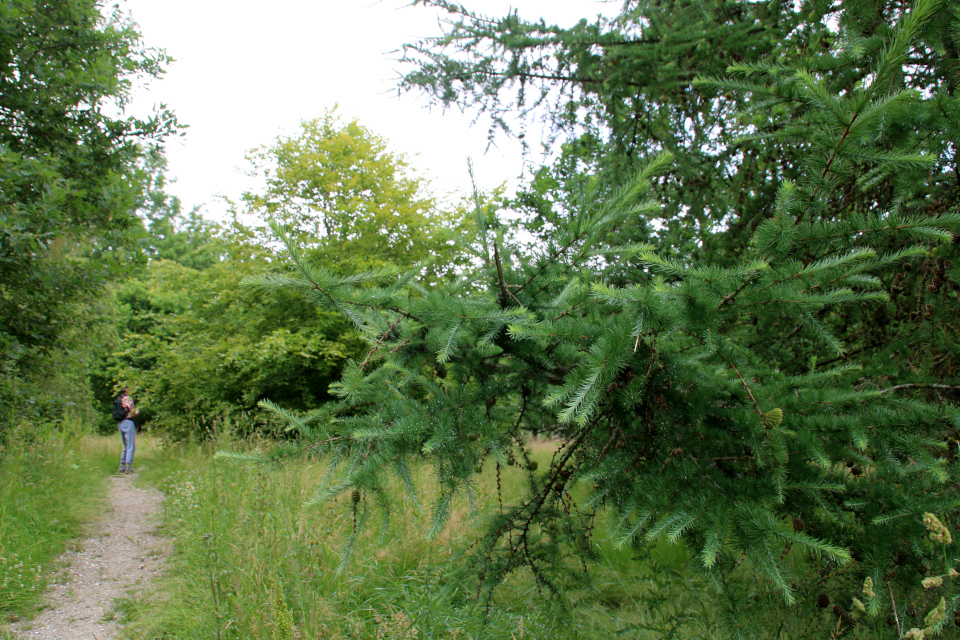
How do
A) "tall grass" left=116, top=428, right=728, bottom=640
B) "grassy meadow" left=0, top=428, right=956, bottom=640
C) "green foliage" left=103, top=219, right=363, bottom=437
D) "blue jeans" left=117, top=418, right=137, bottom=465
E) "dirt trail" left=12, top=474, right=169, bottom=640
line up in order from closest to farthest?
"grassy meadow" left=0, top=428, right=956, bottom=640 → "tall grass" left=116, top=428, right=728, bottom=640 → "dirt trail" left=12, top=474, right=169, bottom=640 → "blue jeans" left=117, top=418, right=137, bottom=465 → "green foliage" left=103, top=219, right=363, bottom=437

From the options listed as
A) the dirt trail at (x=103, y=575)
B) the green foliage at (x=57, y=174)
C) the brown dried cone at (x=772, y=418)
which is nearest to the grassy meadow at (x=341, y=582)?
the dirt trail at (x=103, y=575)

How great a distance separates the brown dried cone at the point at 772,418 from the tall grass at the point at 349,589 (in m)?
0.97

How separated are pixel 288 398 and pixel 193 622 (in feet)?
25.9

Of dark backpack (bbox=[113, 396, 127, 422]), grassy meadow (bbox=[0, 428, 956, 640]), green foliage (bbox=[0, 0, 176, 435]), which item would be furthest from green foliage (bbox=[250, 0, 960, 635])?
dark backpack (bbox=[113, 396, 127, 422])

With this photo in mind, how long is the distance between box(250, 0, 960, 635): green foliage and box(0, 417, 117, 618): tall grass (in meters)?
3.55

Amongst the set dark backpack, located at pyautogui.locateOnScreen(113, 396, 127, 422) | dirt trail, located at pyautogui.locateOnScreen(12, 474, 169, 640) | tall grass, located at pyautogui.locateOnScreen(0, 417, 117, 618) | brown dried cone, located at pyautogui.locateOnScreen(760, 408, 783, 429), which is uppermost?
brown dried cone, located at pyautogui.locateOnScreen(760, 408, 783, 429)

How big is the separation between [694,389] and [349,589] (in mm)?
2492

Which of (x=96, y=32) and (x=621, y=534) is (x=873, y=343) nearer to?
(x=621, y=534)

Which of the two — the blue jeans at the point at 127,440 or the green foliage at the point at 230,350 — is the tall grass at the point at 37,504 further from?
the green foliage at the point at 230,350

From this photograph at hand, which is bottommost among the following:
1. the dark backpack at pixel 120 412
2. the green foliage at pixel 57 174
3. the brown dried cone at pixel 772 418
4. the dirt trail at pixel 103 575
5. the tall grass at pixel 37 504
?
the dirt trail at pixel 103 575

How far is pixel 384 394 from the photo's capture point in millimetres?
1885

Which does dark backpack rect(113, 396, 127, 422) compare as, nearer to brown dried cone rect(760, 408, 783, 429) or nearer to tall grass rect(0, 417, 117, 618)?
tall grass rect(0, 417, 117, 618)

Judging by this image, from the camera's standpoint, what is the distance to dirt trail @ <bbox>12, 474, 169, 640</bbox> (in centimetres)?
328

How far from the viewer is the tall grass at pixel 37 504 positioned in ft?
12.1
